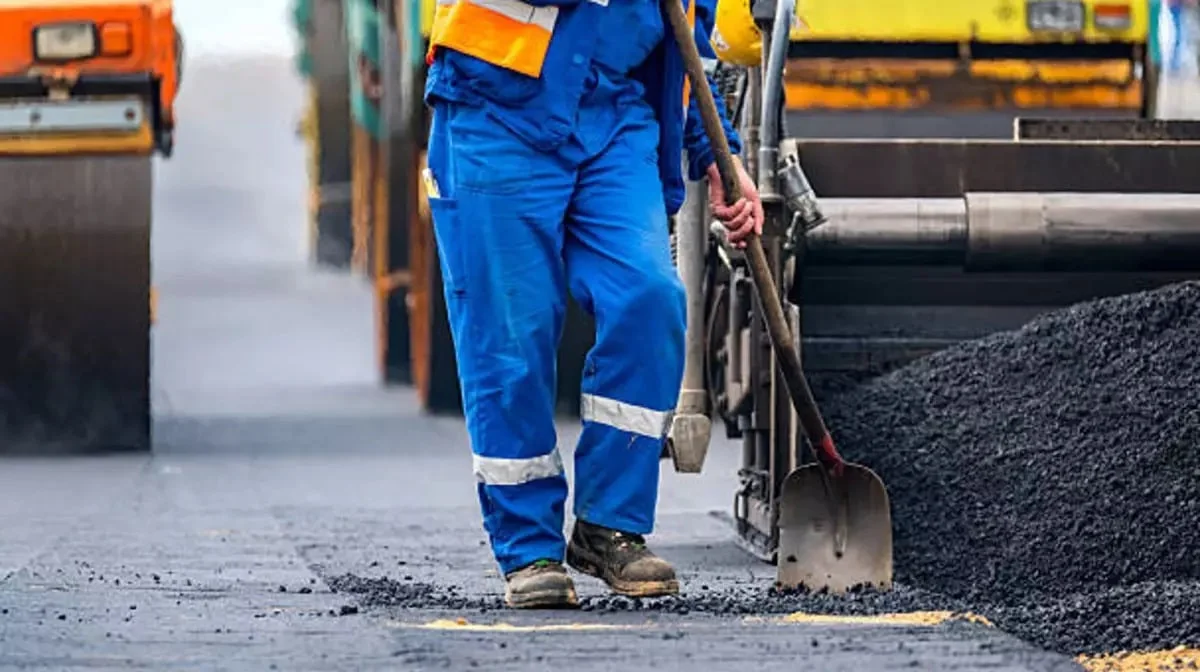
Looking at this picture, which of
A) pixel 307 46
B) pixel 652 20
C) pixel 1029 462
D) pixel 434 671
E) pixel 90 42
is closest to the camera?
pixel 434 671

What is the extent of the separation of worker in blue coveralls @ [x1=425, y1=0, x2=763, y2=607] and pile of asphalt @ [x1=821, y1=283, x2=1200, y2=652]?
0.69m

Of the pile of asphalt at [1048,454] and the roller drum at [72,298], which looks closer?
the pile of asphalt at [1048,454]

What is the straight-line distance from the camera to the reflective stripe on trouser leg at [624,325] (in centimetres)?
514

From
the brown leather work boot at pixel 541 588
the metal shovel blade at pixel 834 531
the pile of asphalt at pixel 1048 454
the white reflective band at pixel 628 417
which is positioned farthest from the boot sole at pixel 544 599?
the pile of asphalt at pixel 1048 454

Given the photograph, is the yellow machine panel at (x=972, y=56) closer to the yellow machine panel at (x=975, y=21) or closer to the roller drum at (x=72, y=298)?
the yellow machine panel at (x=975, y=21)

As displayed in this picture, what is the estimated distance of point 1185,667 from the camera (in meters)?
4.13

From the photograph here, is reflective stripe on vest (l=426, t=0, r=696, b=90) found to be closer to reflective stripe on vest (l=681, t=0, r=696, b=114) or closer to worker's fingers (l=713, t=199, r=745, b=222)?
reflective stripe on vest (l=681, t=0, r=696, b=114)

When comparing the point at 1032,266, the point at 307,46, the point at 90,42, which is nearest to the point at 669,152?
the point at 1032,266

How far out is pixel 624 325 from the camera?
5.12 metres

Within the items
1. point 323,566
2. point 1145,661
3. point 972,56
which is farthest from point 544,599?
point 972,56

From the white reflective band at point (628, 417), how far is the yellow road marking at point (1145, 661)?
3.64 feet

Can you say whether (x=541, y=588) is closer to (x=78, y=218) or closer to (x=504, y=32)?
(x=504, y=32)

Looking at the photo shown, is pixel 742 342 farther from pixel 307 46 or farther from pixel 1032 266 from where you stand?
pixel 307 46

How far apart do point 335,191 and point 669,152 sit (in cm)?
1938
